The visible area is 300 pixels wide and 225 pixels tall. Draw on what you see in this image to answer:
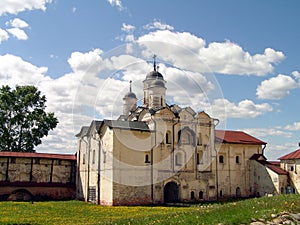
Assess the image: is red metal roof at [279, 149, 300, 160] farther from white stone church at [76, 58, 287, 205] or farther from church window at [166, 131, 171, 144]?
church window at [166, 131, 171, 144]

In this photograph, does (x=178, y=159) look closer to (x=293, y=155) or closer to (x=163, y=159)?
(x=163, y=159)

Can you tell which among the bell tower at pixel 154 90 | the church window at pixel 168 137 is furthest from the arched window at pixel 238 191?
the bell tower at pixel 154 90

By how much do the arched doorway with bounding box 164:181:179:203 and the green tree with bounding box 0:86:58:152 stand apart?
65.4 feet

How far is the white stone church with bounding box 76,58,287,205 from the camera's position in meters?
33.8

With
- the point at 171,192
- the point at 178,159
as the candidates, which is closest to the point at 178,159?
the point at 178,159

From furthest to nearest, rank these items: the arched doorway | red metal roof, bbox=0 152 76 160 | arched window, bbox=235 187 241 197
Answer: arched window, bbox=235 187 241 197 → red metal roof, bbox=0 152 76 160 → the arched doorway

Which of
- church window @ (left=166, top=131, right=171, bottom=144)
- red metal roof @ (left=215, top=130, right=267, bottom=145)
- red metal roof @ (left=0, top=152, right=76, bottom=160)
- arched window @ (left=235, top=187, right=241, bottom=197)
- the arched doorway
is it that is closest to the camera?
church window @ (left=166, top=131, right=171, bottom=144)

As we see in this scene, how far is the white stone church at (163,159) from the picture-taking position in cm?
3381

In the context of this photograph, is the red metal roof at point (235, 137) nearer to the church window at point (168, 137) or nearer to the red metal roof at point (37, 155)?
the church window at point (168, 137)

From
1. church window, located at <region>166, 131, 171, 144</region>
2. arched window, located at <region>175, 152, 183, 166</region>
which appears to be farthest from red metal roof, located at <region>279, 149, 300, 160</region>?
church window, located at <region>166, 131, 171, 144</region>

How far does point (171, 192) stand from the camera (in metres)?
37.2

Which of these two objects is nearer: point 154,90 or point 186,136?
point 186,136

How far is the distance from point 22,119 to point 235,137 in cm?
2741

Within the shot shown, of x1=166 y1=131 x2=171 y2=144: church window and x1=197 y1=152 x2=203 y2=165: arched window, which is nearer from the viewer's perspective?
x1=166 y1=131 x2=171 y2=144: church window
